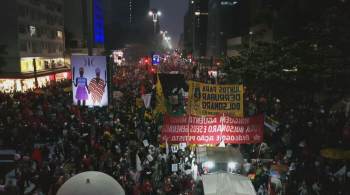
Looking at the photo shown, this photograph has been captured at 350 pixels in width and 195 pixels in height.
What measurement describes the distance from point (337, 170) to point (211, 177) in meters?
6.15

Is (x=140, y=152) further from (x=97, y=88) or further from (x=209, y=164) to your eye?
(x=97, y=88)

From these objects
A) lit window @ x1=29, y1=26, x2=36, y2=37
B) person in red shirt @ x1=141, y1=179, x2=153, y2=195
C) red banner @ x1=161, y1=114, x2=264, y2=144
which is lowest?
person in red shirt @ x1=141, y1=179, x2=153, y2=195

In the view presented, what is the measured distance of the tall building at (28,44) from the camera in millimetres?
46156

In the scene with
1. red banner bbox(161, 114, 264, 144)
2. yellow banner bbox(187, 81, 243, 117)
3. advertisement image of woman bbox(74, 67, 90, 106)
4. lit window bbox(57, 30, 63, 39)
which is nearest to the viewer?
red banner bbox(161, 114, 264, 144)

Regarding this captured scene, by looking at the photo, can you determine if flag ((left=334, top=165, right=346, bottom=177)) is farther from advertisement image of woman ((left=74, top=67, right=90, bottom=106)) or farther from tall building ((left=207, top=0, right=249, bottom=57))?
tall building ((left=207, top=0, right=249, bottom=57))

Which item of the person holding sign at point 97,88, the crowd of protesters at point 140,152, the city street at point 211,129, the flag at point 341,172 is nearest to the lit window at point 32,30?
the city street at point 211,129

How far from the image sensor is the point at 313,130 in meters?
18.9

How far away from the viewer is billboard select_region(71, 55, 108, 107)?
12.6 meters

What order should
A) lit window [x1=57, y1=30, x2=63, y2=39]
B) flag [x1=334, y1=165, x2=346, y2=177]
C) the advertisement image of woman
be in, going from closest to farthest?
the advertisement image of woman → flag [x1=334, y1=165, x2=346, y2=177] → lit window [x1=57, y1=30, x2=63, y2=39]

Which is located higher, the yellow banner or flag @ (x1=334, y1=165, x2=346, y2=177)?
the yellow banner

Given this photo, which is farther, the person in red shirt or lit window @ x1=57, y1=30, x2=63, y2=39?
lit window @ x1=57, y1=30, x2=63, y2=39

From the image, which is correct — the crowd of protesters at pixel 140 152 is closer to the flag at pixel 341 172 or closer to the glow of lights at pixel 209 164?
the flag at pixel 341 172

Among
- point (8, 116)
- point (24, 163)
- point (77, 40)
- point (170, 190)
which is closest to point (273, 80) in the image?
point (170, 190)

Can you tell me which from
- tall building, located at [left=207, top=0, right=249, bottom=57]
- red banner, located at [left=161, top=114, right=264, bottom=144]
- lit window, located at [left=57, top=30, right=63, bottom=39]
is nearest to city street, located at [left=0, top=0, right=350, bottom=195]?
red banner, located at [left=161, top=114, right=264, bottom=144]
